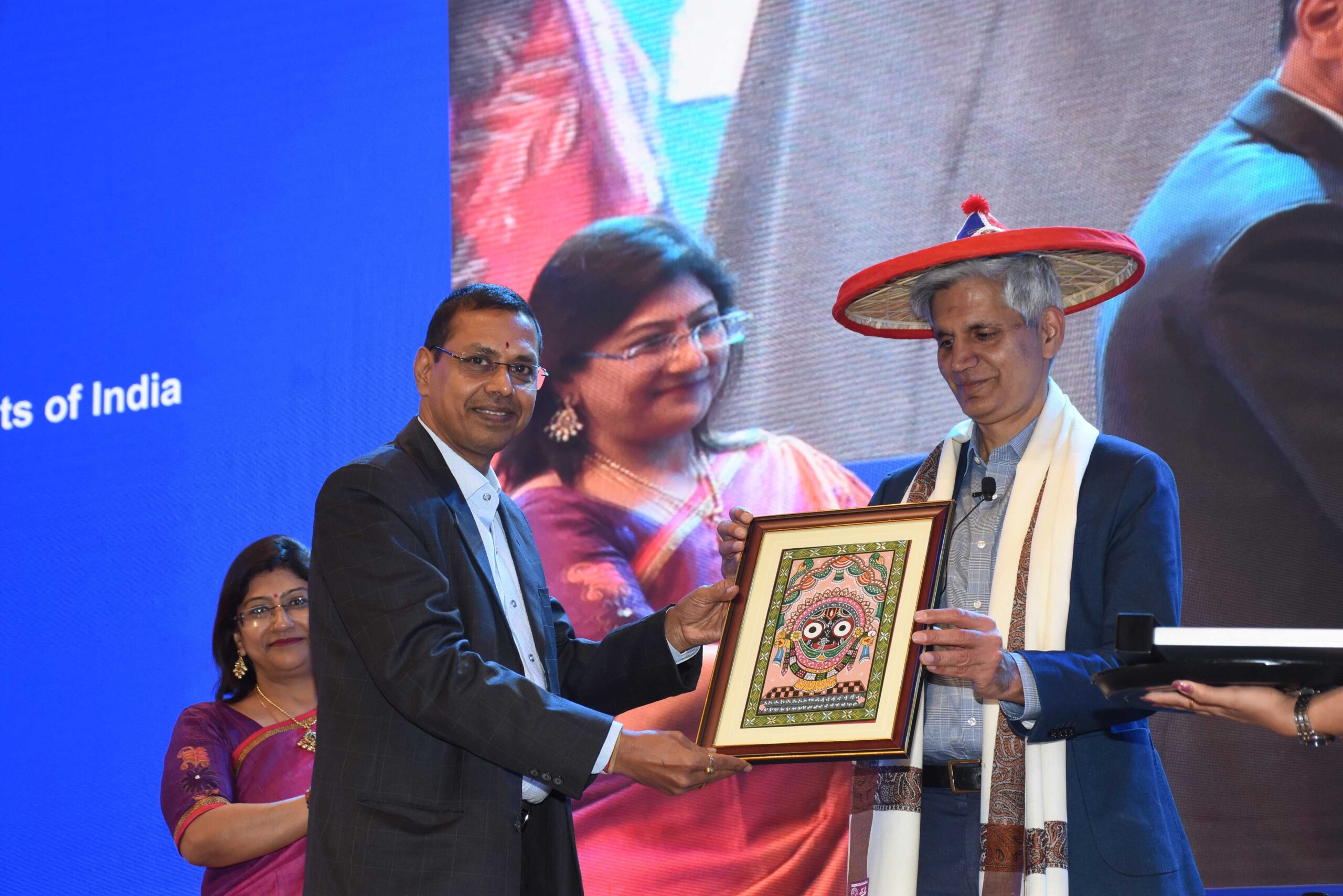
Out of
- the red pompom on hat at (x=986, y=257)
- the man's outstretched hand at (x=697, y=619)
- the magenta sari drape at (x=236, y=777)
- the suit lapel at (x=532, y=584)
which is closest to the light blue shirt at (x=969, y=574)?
the red pompom on hat at (x=986, y=257)

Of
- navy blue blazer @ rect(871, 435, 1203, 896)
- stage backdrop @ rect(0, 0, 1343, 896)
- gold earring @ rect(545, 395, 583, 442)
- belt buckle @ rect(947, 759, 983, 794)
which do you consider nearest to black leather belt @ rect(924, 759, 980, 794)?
belt buckle @ rect(947, 759, 983, 794)

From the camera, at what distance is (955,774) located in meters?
2.61

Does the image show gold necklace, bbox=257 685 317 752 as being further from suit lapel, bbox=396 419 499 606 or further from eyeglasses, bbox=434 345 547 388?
eyeglasses, bbox=434 345 547 388

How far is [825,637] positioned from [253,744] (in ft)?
5.57

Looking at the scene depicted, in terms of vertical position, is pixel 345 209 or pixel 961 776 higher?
pixel 345 209

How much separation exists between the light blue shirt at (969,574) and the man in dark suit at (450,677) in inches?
18.4

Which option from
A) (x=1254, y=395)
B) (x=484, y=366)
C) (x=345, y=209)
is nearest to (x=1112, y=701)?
(x=484, y=366)

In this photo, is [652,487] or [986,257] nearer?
[986,257]

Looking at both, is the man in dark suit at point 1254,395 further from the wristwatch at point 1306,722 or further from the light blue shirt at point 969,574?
the wristwatch at point 1306,722

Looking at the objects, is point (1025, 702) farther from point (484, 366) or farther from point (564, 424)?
point (564, 424)

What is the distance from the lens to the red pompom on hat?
8.84 feet

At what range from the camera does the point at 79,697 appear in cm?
461

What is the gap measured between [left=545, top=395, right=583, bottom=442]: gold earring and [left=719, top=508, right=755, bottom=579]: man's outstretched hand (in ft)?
4.38

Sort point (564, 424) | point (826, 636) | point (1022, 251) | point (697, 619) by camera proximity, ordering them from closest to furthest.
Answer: point (826, 636) → point (1022, 251) → point (697, 619) → point (564, 424)
